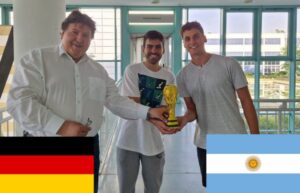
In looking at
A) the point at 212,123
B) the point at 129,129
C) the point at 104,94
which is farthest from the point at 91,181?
the point at 129,129

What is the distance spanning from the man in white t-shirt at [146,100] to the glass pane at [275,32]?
32.7 feet

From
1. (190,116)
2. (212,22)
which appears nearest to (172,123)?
(190,116)

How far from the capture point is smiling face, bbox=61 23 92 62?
1829 millimetres

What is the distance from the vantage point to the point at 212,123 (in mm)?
2314

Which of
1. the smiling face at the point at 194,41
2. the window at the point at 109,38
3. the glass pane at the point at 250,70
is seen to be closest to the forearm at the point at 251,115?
the smiling face at the point at 194,41

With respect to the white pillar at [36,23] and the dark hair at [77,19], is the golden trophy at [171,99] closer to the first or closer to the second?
the dark hair at [77,19]

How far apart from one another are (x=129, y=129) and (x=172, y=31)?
970 cm

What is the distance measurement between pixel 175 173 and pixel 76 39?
2.94 metres

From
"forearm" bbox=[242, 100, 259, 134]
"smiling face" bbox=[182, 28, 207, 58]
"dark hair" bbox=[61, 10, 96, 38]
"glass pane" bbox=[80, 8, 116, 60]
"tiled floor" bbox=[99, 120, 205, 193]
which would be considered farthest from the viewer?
"glass pane" bbox=[80, 8, 116, 60]

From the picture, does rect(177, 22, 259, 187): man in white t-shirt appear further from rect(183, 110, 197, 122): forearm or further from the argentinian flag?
the argentinian flag

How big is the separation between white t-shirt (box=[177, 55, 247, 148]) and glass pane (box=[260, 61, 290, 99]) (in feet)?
33.2

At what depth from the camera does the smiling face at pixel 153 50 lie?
8.36 ft

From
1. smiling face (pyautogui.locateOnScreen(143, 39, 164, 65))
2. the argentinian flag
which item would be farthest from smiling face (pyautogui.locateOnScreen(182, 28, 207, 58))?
the argentinian flag

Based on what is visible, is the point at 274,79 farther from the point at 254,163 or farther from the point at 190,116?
the point at 254,163
